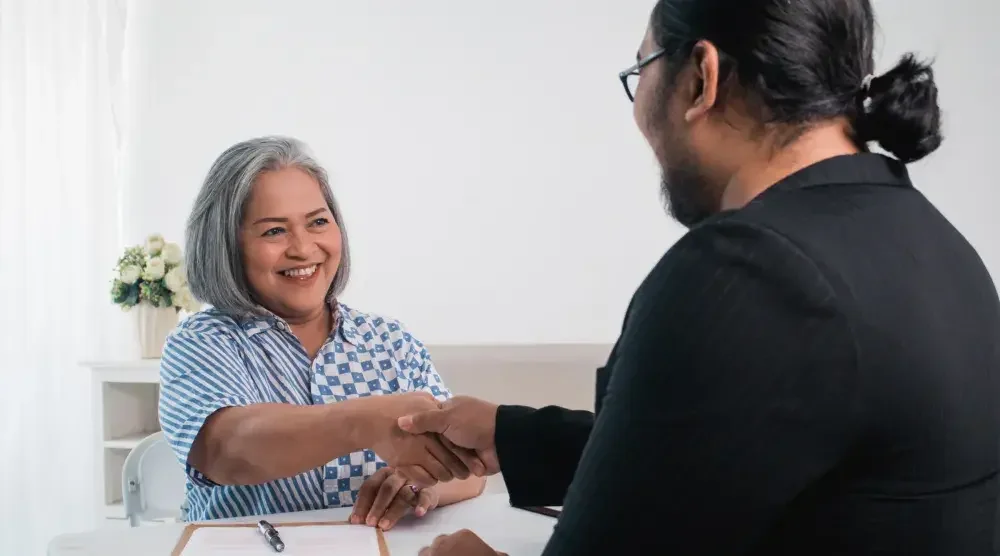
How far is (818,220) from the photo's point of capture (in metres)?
0.74

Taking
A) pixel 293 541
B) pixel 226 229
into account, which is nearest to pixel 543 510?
pixel 293 541

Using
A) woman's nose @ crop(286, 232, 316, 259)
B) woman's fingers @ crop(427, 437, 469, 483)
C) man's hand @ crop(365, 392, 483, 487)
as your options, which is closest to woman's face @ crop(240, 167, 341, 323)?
woman's nose @ crop(286, 232, 316, 259)

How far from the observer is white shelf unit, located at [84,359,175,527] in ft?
9.93

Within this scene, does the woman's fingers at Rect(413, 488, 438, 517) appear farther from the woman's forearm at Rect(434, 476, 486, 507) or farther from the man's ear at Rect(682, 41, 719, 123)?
the man's ear at Rect(682, 41, 719, 123)

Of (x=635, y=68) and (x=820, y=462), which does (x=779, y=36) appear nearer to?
(x=635, y=68)

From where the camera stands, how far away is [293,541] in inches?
50.0

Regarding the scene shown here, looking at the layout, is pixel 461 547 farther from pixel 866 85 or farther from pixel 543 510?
pixel 866 85

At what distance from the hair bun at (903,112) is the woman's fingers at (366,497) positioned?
3.11 feet

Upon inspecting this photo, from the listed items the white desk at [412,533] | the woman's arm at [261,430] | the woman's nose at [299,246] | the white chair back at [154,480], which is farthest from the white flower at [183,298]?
the white desk at [412,533]

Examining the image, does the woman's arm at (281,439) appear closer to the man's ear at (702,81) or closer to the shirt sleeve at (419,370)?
the shirt sleeve at (419,370)

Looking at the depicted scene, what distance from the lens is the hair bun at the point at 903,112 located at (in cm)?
90

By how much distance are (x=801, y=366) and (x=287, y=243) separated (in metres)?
1.31

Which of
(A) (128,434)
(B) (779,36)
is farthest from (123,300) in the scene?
(B) (779,36)

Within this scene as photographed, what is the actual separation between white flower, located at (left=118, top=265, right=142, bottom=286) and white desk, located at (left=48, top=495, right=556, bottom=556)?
1.77 metres
